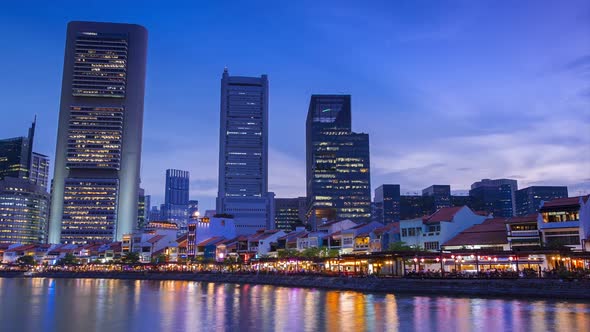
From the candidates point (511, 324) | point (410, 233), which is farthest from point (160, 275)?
point (511, 324)

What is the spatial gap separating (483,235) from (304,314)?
4557cm

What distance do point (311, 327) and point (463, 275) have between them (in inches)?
1362

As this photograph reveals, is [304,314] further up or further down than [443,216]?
further down

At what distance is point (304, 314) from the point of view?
48.7 meters

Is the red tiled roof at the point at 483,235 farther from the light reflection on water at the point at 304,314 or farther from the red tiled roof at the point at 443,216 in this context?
the light reflection on water at the point at 304,314

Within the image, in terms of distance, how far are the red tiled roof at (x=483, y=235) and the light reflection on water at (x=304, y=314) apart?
23.0 meters

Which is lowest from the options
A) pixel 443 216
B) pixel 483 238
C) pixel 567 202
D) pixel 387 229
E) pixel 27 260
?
pixel 27 260

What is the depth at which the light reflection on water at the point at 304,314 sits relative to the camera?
40.7m

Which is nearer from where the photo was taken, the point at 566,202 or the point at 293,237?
the point at 566,202

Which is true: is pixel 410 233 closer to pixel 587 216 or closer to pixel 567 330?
pixel 587 216

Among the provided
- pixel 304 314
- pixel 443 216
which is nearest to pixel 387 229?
pixel 443 216

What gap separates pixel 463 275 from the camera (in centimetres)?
6794

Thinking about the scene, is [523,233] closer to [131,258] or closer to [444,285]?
[444,285]

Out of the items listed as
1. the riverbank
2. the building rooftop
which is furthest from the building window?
the building rooftop
